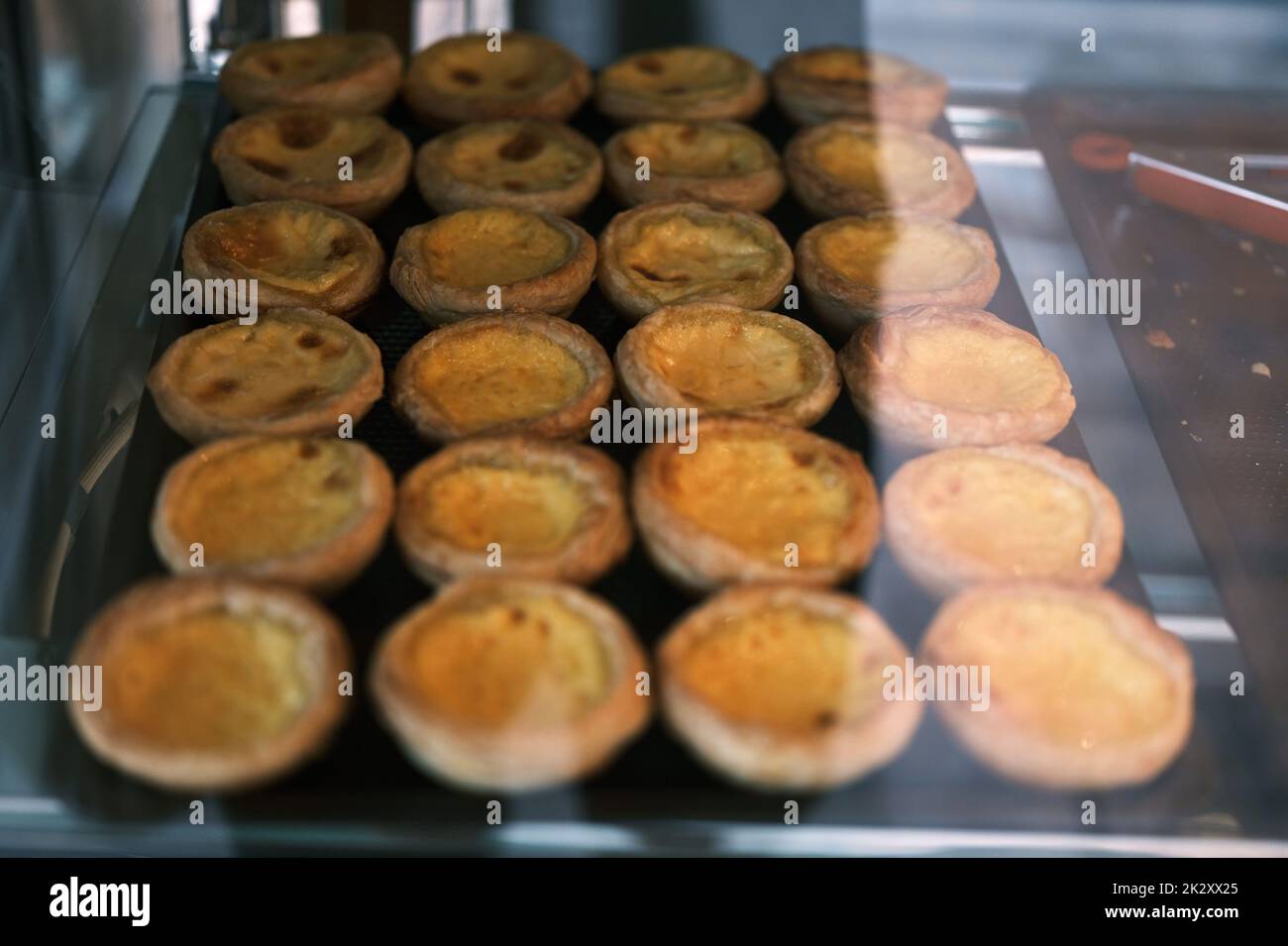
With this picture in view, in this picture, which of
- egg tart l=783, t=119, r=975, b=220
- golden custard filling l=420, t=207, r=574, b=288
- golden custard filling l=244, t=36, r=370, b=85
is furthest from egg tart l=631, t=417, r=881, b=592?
golden custard filling l=244, t=36, r=370, b=85

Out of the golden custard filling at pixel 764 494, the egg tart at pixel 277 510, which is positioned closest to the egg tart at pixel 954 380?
the golden custard filling at pixel 764 494

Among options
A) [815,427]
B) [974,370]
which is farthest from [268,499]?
[974,370]

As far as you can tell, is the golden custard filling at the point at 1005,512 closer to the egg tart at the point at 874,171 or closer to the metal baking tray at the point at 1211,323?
the metal baking tray at the point at 1211,323

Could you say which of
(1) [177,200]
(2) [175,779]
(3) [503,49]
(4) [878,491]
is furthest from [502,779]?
(3) [503,49]

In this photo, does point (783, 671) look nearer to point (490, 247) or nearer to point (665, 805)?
point (665, 805)

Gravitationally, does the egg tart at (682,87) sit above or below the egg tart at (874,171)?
above
